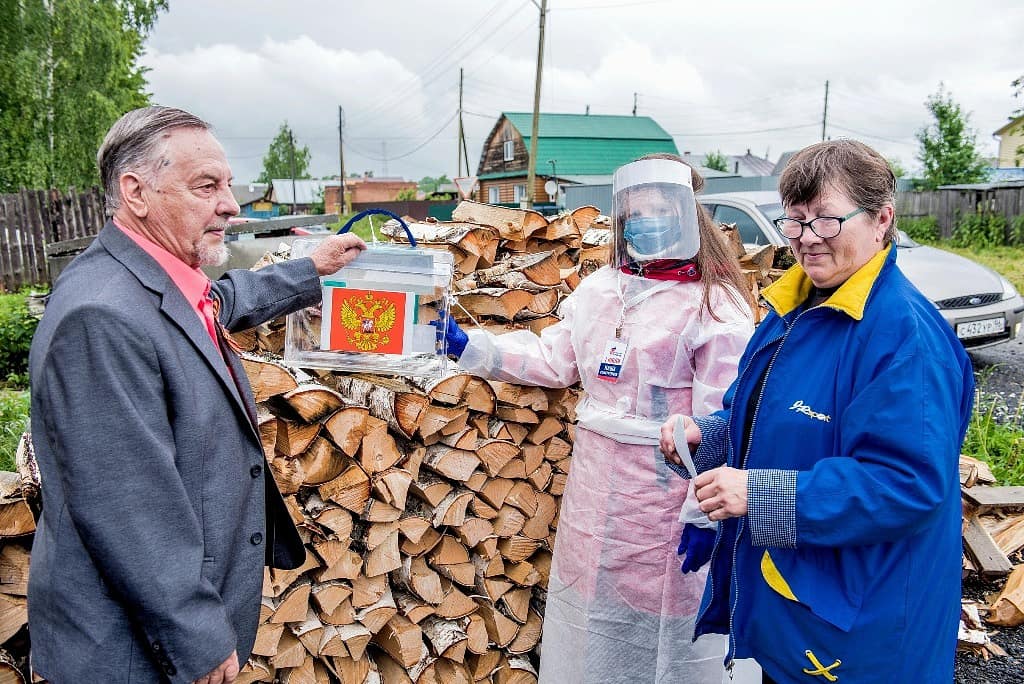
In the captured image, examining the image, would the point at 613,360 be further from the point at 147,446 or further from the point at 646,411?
the point at 147,446

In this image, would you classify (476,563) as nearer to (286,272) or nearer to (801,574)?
(286,272)

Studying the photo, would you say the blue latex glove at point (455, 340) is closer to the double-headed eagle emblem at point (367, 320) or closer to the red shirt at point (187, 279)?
the double-headed eagle emblem at point (367, 320)

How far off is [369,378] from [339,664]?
0.94 m

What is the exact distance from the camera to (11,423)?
4309 mm

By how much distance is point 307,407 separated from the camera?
224 cm

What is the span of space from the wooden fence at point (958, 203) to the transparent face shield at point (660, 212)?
15739 mm

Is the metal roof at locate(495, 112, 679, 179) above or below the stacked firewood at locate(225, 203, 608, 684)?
above

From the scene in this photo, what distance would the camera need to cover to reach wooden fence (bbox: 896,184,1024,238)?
15.9 metres

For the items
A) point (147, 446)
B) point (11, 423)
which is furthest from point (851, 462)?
point (11, 423)

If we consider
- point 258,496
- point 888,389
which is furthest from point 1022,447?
point 258,496

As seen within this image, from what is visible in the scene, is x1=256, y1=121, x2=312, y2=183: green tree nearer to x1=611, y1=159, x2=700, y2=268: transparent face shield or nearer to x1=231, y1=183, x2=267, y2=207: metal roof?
x1=231, y1=183, x2=267, y2=207: metal roof

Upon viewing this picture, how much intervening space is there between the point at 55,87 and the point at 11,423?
14057mm

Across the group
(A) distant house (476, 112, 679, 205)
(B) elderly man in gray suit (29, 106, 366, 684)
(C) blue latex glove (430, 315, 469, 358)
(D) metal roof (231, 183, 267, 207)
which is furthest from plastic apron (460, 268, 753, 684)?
(D) metal roof (231, 183, 267, 207)

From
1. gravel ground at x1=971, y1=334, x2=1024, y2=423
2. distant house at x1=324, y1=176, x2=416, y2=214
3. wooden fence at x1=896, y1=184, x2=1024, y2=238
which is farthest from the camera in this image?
distant house at x1=324, y1=176, x2=416, y2=214
